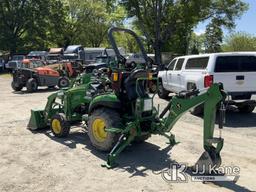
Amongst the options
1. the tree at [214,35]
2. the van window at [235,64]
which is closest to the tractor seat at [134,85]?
the van window at [235,64]

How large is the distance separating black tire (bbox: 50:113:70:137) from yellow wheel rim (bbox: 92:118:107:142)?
1254mm

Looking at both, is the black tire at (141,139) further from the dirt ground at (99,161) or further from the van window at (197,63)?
the van window at (197,63)

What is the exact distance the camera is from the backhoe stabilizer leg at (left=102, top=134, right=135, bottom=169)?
693 cm

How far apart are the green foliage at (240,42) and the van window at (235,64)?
189 feet

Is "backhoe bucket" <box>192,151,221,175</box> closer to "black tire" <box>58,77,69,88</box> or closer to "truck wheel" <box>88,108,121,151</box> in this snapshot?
"truck wheel" <box>88,108,121,151</box>

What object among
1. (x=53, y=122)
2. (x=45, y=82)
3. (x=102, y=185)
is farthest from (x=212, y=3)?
(x=102, y=185)

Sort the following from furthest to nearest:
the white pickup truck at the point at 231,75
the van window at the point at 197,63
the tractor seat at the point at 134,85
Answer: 1. the van window at the point at 197,63
2. the white pickup truck at the point at 231,75
3. the tractor seat at the point at 134,85

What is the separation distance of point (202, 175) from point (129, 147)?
7.09 feet

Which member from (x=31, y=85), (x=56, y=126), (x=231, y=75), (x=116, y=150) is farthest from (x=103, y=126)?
(x=31, y=85)

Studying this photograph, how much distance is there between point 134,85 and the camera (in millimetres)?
7617

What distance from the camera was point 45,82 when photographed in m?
21.1

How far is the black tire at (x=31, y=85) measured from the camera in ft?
66.8

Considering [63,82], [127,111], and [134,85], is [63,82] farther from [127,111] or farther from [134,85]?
[134,85]

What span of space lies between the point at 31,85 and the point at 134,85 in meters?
13.8
